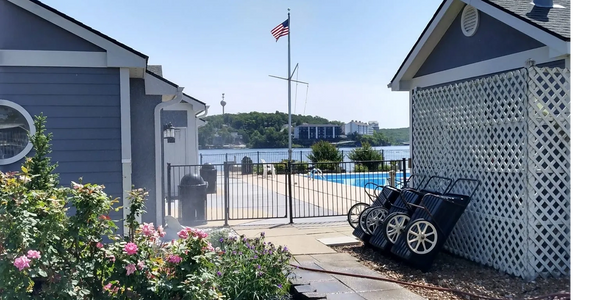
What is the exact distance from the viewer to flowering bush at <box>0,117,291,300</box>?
2922 millimetres

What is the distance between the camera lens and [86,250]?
10.7ft

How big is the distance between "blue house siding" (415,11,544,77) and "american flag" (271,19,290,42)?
13410mm

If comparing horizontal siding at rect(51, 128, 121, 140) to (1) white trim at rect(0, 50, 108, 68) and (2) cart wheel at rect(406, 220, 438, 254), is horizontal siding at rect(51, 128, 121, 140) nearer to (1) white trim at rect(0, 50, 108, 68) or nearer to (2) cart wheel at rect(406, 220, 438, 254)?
(1) white trim at rect(0, 50, 108, 68)

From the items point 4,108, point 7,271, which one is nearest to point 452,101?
point 7,271

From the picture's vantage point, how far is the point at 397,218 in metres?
5.74

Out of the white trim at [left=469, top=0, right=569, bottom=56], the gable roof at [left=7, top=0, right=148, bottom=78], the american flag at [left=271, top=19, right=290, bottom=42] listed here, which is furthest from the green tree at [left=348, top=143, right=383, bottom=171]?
the gable roof at [left=7, top=0, right=148, bottom=78]

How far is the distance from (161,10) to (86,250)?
21.4 ft

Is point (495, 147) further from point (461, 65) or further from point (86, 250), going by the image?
point (86, 250)

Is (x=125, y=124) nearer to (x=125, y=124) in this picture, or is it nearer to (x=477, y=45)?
(x=125, y=124)

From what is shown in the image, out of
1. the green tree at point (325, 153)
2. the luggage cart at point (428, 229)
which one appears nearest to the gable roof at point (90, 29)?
the luggage cart at point (428, 229)

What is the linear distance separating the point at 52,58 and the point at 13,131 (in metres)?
1.07

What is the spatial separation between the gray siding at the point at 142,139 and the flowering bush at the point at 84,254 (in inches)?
148

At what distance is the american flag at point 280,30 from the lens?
21016 mm
